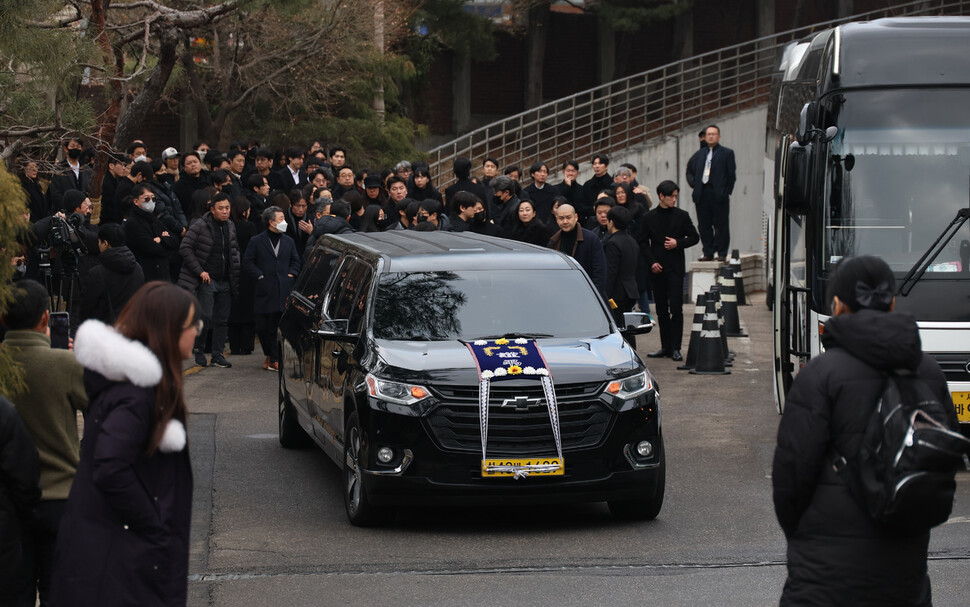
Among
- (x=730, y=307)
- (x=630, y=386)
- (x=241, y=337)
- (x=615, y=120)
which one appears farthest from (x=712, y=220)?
(x=630, y=386)

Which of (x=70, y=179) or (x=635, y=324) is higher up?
(x=70, y=179)

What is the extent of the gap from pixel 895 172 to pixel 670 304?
19.2ft

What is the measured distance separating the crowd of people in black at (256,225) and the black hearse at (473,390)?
3691 mm

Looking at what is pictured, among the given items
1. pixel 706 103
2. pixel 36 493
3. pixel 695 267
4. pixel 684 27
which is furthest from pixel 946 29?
pixel 684 27

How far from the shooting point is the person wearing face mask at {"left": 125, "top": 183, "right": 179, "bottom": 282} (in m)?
14.7

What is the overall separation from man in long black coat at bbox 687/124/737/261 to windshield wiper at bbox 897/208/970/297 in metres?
11.6

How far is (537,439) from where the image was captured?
8047 mm

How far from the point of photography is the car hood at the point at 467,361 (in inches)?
319

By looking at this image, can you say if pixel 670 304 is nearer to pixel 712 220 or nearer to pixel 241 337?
pixel 241 337

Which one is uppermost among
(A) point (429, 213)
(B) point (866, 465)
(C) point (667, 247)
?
(A) point (429, 213)

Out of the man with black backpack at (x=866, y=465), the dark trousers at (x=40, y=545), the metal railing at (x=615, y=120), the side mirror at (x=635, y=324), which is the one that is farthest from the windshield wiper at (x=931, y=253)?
the metal railing at (x=615, y=120)

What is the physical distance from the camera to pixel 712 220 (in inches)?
872

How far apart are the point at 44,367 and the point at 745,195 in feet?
84.1

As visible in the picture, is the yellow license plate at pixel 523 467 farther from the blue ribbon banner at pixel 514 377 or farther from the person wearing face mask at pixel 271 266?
the person wearing face mask at pixel 271 266
